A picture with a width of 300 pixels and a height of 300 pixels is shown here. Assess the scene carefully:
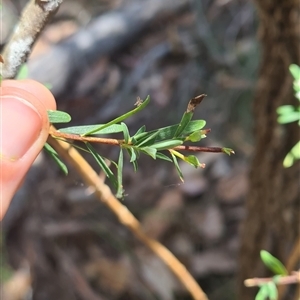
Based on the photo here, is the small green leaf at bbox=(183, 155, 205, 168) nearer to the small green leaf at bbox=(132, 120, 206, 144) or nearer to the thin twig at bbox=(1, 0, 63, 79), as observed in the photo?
the small green leaf at bbox=(132, 120, 206, 144)

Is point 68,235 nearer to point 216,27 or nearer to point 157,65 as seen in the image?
point 157,65

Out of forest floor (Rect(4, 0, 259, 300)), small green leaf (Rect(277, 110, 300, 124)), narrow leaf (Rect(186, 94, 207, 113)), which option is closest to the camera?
narrow leaf (Rect(186, 94, 207, 113))

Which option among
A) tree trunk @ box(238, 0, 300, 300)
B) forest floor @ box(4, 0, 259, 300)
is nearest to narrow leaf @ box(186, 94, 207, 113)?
tree trunk @ box(238, 0, 300, 300)

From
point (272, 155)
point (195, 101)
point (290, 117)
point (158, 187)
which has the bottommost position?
point (158, 187)

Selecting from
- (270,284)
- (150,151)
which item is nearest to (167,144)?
(150,151)

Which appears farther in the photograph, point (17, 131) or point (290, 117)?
point (290, 117)

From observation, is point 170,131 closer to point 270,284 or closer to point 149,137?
point 149,137
